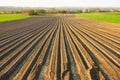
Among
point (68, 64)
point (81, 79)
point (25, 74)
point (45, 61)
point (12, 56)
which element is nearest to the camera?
point (81, 79)

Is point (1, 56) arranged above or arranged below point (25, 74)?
below

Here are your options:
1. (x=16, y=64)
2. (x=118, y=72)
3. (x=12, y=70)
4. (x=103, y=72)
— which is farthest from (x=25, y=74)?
(x=118, y=72)

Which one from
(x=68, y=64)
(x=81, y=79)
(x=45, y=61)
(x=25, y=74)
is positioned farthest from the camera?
(x=45, y=61)

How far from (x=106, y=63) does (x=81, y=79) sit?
2.55m

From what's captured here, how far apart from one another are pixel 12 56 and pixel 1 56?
0.62 meters

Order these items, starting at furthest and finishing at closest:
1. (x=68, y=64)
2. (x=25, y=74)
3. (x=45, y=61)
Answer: (x=45, y=61)
(x=68, y=64)
(x=25, y=74)

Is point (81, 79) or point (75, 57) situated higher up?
point (81, 79)

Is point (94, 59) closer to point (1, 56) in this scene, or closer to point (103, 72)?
point (103, 72)

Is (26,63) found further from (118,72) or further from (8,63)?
(118,72)

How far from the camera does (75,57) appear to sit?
34.4ft

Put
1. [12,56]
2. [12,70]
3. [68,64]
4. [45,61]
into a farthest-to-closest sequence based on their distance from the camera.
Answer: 1. [12,56]
2. [45,61]
3. [68,64]
4. [12,70]

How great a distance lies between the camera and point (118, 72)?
804 centimetres

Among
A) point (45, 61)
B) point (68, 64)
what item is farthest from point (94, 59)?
point (45, 61)

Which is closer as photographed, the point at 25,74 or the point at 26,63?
the point at 25,74
